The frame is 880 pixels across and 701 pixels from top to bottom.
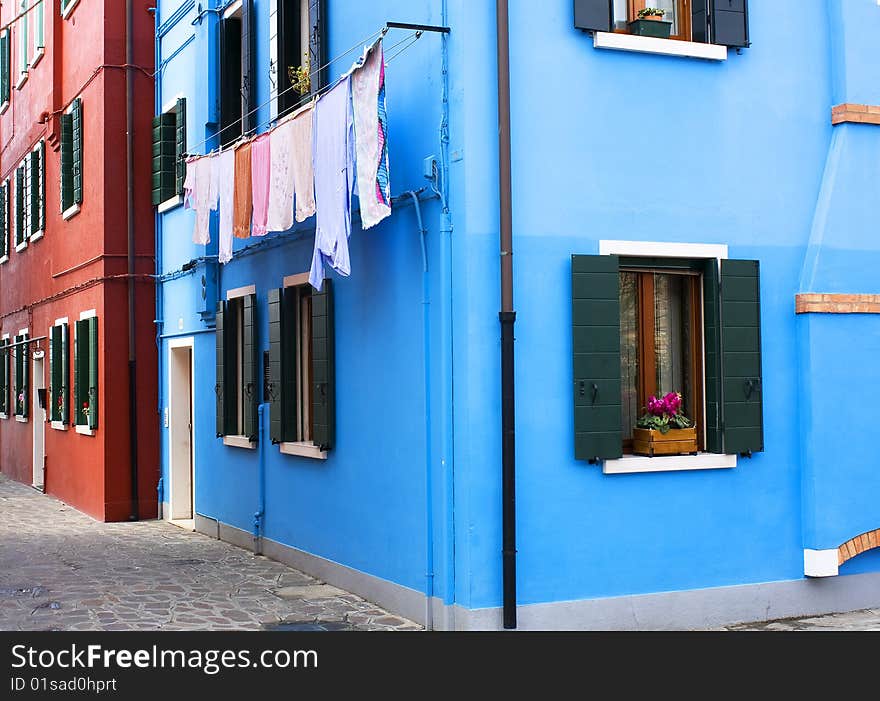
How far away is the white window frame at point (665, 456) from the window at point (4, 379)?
1936 centimetres

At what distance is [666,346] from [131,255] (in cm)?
953

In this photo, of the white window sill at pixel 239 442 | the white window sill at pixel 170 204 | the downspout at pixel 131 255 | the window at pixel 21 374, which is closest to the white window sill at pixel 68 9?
the downspout at pixel 131 255

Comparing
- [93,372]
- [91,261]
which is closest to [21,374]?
[91,261]

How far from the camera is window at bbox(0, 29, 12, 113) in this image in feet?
85.3

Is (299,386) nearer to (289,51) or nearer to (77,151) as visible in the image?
(289,51)

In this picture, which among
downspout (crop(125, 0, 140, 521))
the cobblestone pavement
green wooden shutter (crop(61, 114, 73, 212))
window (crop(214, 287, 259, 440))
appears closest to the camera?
the cobblestone pavement

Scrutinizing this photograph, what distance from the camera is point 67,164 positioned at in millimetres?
19219

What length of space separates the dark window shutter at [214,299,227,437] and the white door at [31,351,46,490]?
920 cm

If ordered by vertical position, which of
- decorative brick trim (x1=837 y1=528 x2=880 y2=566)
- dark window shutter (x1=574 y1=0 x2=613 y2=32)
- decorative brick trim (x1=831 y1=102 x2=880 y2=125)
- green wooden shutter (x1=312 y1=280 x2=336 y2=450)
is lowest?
decorative brick trim (x1=837 y1=528 x2=880 y2=566)

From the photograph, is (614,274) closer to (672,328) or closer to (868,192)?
(672,328)

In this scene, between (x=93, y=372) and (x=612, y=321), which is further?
(x=93, y=372)

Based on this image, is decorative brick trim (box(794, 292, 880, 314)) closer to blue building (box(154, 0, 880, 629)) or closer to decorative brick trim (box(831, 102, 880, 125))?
blue building (box(154, 0, 880, 629))

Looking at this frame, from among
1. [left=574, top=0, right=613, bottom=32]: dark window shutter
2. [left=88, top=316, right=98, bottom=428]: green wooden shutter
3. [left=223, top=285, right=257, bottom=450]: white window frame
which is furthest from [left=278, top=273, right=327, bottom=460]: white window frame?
[left=88, top=316, right=98, bottom=428]: green wooden shutter
